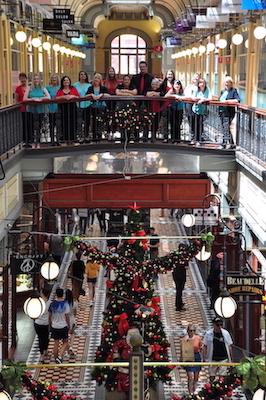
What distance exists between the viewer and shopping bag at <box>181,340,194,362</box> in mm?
10906

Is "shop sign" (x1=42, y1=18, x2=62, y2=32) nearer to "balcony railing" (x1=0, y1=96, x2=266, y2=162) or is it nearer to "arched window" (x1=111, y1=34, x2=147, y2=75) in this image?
"balcony railing" (x1=0, y1=96, x2=266, y2=162)

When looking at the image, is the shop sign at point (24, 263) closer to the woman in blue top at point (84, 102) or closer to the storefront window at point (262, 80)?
the woman in blue top at point (84, 102)

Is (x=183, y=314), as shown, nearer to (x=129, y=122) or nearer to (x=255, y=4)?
(x=129, y=122)

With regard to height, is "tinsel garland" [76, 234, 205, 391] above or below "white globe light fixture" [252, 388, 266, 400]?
below

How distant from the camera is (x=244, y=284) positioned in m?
10.3

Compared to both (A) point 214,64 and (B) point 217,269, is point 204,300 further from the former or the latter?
(A) point 214,64

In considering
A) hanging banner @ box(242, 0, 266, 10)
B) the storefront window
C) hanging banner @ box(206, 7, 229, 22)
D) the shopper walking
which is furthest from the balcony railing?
hanging banner @ box(206, 7, 229, 22)

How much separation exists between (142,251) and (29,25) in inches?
427

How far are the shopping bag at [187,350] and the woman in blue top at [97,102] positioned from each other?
5.45 m

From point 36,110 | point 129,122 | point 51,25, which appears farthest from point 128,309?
point 51,25

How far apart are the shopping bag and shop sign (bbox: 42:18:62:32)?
1240 cm

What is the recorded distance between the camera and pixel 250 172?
11953mm

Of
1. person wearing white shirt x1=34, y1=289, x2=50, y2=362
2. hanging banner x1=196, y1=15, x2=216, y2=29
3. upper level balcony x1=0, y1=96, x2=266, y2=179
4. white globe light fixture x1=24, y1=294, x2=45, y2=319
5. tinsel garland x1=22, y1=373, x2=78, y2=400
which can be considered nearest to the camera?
tinsel garland x1=22, y1=373, x2=78, y2=400

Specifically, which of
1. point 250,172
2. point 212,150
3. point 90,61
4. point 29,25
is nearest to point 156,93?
point 212,150
